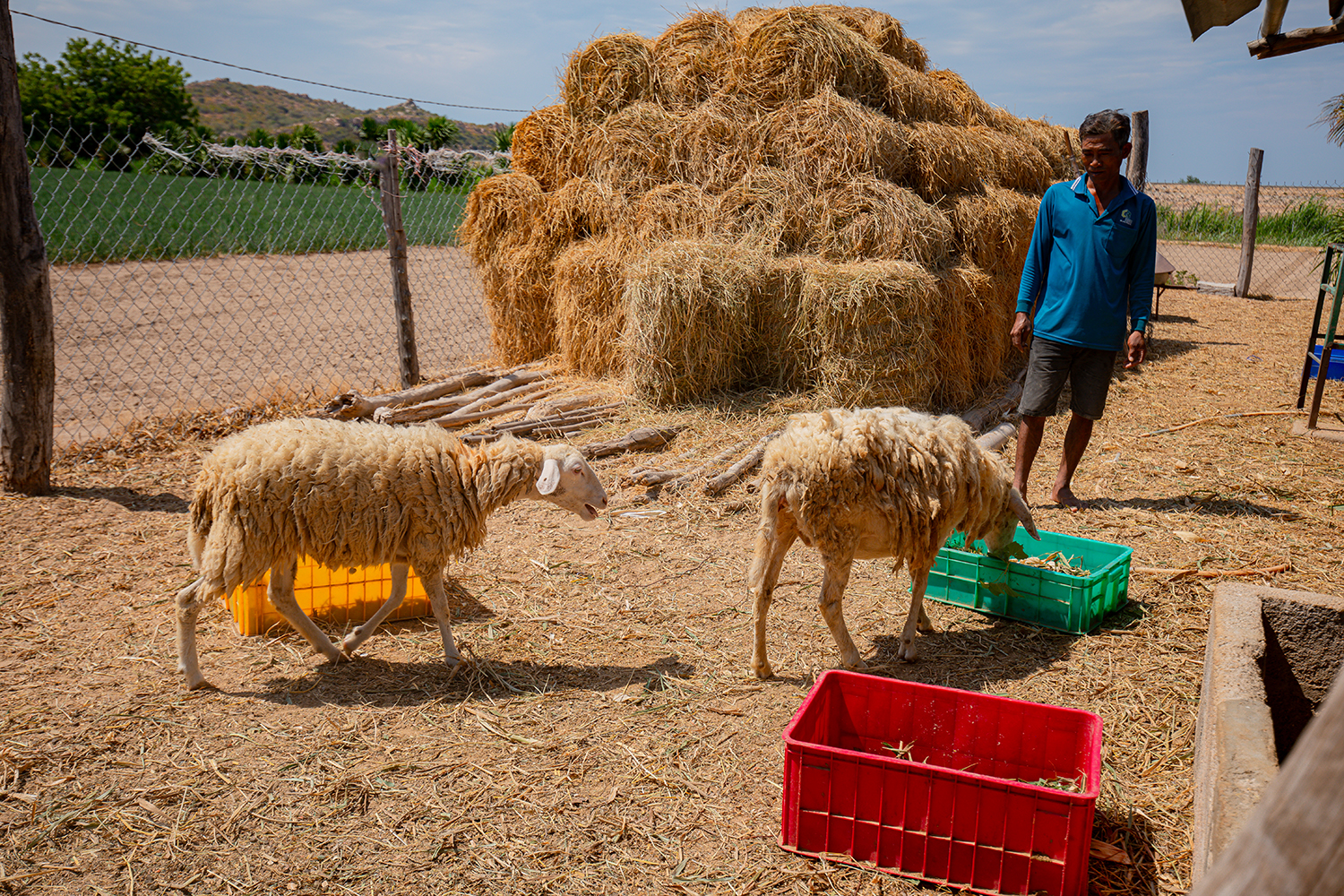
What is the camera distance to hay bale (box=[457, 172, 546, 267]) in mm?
9000

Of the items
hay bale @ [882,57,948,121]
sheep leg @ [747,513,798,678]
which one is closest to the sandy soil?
hay bale @ [882,57,948,121]

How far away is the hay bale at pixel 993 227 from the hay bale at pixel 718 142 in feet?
7.07

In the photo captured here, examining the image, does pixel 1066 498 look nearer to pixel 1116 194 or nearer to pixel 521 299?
pixel 1116 194

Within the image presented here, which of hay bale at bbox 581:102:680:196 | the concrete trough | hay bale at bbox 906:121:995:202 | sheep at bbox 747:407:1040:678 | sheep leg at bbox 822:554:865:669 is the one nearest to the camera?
the concrete trough

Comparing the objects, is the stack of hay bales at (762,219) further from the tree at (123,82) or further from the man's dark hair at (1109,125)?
the tree at (123,82)

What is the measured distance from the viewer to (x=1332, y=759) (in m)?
0.98

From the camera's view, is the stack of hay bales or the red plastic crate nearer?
the red plastic crate

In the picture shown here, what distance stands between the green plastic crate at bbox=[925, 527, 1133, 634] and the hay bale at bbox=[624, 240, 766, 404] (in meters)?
3.24

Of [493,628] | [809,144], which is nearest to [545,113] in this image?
[809,144]

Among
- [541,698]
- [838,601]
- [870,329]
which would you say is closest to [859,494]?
[838,601]

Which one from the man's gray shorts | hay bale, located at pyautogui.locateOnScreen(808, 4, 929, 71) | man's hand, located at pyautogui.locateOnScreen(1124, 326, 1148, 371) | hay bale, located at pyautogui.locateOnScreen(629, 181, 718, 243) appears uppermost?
hay bale, located at pyautogui.locateOnScreen(808, 4, 929, 71)

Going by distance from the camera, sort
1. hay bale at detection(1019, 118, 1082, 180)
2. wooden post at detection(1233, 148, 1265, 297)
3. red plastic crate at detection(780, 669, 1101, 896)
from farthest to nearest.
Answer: wooden post at detection(1233, 148, 1265, 297) → hay bale at detection(1019, 118, 1082, 180) → red plastic crate at detection(780, 669, 1101, 896)

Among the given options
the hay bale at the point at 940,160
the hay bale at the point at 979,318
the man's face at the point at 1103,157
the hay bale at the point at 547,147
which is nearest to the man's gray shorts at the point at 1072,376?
the man's face at the point at 1103,157

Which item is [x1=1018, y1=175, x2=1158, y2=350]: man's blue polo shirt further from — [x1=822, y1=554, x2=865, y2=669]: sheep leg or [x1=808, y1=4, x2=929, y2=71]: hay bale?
[x1=808, y1=4, x2=929, y2=71]: hay bale
